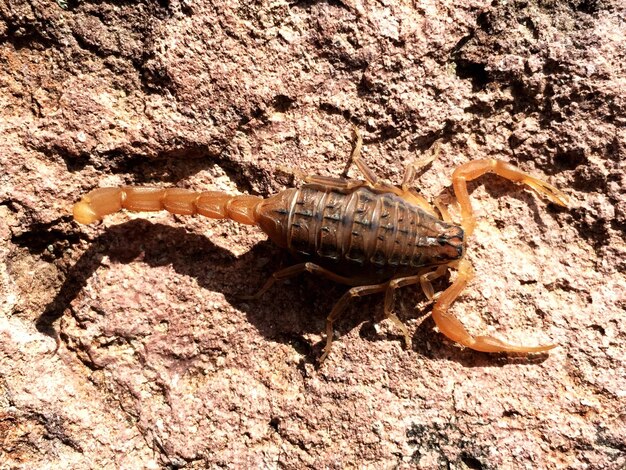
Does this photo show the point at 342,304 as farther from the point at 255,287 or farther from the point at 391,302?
the point at 255,287

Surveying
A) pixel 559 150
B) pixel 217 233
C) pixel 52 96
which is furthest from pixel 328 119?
pixel 52 96

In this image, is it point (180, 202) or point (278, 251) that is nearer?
point (180, 202)

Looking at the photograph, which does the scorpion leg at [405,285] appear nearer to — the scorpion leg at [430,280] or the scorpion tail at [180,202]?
the scorpion leg at [430,280]

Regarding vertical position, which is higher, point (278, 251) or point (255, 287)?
point (278, 251)

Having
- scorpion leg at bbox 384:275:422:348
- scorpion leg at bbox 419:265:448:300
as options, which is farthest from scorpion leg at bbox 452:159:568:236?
scorpion leg at bbox 384:275:422:348

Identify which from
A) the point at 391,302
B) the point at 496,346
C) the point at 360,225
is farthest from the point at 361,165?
the point at 496,346

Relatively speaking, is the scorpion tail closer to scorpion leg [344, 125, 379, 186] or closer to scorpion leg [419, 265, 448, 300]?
scorpion leg [344, 125, 379, 186]
